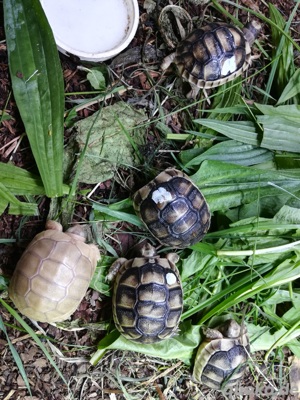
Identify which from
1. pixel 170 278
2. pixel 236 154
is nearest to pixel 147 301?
pixel 170 278

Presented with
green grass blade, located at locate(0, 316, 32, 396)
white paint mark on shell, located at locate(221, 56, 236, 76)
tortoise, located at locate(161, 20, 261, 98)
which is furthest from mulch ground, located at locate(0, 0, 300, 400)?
white paint mark on shell, located at locate(221, 56, 236, 76)

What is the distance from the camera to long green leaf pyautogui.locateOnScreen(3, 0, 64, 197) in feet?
6.22

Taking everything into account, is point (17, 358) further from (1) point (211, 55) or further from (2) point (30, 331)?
(1) point (211, 55)

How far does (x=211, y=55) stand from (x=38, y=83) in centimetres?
67

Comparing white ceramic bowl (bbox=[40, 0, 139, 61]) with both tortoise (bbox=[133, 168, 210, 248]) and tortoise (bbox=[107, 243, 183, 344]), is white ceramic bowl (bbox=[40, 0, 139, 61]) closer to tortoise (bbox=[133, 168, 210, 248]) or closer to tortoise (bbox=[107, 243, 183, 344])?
tortoise (bbox=[133, 168, 210, 248])

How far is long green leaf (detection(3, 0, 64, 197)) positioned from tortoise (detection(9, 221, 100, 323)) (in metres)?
0.20

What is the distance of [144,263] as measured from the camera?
2.08 metres

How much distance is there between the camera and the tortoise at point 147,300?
6.68ft

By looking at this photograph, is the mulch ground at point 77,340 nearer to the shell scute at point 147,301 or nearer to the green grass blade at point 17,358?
the green grass blade at point 17,358

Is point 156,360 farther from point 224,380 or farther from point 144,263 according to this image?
point 144,263

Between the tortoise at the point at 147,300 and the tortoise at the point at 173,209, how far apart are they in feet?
0.41

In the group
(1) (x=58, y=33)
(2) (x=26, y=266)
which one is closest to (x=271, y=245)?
(2) (x=26, y=266)

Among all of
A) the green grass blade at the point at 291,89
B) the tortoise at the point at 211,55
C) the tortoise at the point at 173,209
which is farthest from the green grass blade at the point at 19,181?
the green grass blade at the point at 291,89

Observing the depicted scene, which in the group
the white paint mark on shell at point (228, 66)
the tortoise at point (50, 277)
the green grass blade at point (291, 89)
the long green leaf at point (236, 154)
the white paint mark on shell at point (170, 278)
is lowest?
the white paint mark on shell at point (170, 278)
